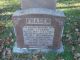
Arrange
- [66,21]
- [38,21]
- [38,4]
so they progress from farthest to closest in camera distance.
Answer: [66,21] < [38,4] < [38,21]

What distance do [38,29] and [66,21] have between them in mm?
2141

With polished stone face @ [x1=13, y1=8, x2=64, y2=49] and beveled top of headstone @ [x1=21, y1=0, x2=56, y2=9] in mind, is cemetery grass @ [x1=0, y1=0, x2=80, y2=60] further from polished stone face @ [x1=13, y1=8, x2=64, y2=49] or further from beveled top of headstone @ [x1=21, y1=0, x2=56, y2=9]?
beveled top of headstone @ [x1=21, y1=0, x2=56, y2=9]

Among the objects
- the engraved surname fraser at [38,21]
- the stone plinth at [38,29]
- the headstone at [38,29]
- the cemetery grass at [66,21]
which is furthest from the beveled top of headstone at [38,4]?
the cemetery grass at [66,21]

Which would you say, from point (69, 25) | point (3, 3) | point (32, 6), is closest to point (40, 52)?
point (32, 6)

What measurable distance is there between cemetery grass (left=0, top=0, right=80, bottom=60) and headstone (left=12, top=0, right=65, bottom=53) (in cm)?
22

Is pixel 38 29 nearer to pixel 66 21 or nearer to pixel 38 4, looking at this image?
pixel 38 4

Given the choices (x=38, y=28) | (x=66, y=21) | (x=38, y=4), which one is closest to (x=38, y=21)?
(x=38, y=28)

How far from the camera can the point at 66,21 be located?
283 inches

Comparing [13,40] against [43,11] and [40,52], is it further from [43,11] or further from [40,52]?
[43,11]

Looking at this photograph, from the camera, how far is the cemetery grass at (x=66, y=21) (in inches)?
210


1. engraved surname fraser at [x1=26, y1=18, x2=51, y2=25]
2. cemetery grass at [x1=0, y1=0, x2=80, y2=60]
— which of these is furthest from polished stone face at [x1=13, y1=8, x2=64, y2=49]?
cemetery grass at [x1=0, y1=0, x2=80, y2=60]

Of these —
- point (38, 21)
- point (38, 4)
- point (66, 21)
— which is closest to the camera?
point (38, 21)

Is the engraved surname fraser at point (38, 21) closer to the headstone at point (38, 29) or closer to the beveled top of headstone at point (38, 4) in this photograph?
the headstone at point (38, 29)

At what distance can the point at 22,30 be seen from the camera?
524 centimetres
